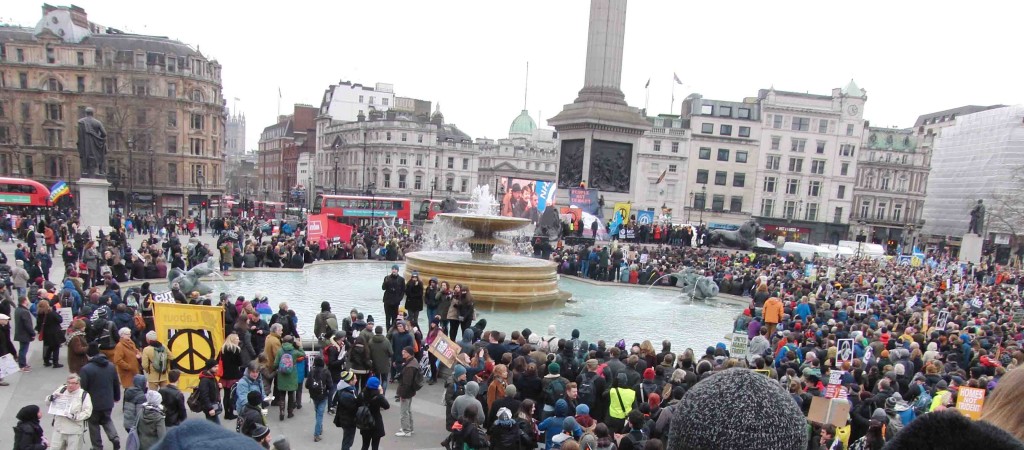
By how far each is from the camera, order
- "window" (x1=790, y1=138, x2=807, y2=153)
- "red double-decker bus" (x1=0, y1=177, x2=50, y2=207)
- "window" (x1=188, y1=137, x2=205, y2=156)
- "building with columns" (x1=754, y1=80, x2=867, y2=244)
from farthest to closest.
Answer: "window" (x1=790, y1=138, x2=807, y2=153) → "building with columns" (x1=754, y1=80, x2=867, y2=244) → "window" (x1=188, y1=137, x2=205, y2=156) → "red double-decker bus" (x1=0, y1=177, x2=50, y2=207)

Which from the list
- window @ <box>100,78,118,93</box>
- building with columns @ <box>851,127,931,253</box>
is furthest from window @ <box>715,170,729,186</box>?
window @ <box>100,78,118,93</box>

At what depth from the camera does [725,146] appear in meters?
64.6

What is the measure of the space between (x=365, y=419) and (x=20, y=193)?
4403 cm

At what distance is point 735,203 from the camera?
65.4 metres

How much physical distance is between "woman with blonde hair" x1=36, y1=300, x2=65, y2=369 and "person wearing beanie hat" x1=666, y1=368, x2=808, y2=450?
12268 millimetres

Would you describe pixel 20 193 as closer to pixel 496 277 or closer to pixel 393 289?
pixel 496 277

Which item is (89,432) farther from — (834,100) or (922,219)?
(922,219)

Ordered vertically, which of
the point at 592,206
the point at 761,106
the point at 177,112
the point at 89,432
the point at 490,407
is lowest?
the point at 89,432

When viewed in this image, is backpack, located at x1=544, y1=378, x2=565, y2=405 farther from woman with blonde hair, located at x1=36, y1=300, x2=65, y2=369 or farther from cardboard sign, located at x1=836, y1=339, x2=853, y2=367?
woman with blonde hair, located at x1=36, y1=300, x2=65, y2=369

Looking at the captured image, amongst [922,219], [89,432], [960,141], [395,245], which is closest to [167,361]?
[89,432]

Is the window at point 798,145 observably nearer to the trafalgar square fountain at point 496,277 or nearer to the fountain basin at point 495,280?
the trafalgar square fountain at point 496,277

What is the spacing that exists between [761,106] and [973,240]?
2614 cm

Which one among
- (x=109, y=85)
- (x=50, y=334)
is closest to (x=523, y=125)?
(x=109, y=85)

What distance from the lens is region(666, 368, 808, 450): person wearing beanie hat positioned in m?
1.63
